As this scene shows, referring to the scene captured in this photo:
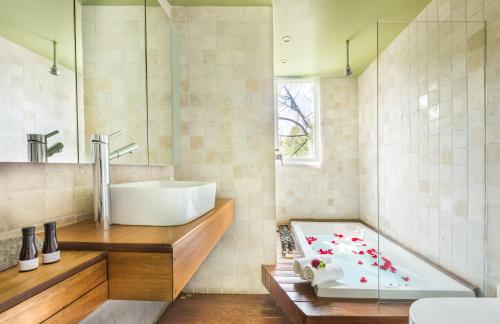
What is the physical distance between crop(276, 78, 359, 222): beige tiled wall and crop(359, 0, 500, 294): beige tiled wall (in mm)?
1195

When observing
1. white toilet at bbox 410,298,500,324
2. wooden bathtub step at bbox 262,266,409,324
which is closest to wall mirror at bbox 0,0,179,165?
wooden bathtub step at bbox 262,266,409,324

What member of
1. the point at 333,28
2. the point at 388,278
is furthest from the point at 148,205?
the point at 333,28

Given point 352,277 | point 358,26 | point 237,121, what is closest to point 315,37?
point 358,26

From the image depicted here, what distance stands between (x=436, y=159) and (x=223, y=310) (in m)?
1.93

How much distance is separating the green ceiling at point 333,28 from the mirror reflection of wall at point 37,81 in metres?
1.63

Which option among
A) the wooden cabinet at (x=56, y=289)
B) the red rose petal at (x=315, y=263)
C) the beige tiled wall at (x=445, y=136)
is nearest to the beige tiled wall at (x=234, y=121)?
the red rose petal at (x=315, y=263)

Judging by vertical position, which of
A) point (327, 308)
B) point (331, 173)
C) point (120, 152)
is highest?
point (120, 152)

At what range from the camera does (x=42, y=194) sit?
92 cm

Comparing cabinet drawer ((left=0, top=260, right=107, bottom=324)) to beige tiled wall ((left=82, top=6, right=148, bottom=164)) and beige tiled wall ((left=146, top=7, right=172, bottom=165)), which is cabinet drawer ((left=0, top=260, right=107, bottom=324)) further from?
beige tiled wall ((left=146, top=7, right=172, bottom=165))

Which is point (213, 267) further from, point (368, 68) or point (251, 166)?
point (368, 68)

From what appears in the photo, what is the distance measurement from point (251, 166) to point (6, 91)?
1555mm

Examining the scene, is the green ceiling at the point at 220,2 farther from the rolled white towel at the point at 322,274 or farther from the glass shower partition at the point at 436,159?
the rolled white towel at the point at 322,274

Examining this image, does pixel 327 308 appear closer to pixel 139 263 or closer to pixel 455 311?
pixel 455 311

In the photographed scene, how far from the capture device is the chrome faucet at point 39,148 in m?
0.84
